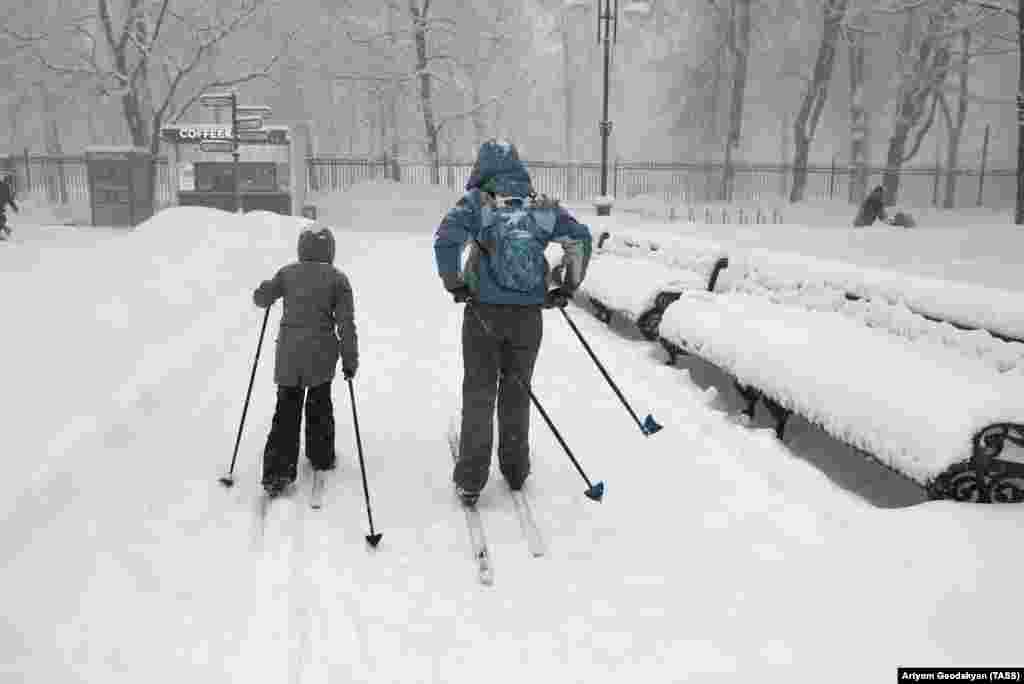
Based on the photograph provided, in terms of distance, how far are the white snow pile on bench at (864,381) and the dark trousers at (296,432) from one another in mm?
2954

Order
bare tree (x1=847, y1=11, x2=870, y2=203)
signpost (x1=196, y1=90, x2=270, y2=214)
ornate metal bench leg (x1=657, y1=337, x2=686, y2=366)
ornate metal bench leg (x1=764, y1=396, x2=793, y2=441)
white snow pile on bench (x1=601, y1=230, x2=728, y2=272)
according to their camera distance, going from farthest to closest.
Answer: bare tree (x1=847, y1=11, x2=870, y2=203) < signpost (x1=196, y1=90, x2=270, y2=214) < white snow pile on bench (x1=601, y1=230, x2=728, y2=272) < ornate metal bench leg (x1=657, y1=337, x2=686, y2=366) < ornate metal bench leg (x1=764, y1=396, x2=793, y2=441)

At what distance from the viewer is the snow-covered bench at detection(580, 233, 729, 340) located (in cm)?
807

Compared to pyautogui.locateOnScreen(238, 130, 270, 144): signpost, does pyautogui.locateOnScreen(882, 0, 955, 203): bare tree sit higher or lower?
higher

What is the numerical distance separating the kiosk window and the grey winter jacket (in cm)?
2037

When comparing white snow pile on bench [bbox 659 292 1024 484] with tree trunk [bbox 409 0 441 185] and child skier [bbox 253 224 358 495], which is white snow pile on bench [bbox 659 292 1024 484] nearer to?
child skier [bbox 253 224 358 495]

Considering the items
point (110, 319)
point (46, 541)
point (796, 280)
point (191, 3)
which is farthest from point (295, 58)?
point (46, 541)

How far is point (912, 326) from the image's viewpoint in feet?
17.4

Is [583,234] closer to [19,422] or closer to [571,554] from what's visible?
[571,554]

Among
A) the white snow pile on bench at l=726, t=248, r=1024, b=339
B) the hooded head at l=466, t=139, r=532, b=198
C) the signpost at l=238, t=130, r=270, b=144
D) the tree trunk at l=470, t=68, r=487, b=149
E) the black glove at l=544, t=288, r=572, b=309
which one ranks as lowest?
the white snow pile on bench at l=726, t=248, r=1024, b=339

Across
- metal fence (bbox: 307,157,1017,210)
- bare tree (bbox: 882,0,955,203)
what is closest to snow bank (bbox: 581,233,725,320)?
metal fence (bbox: 307,157,1017,210)

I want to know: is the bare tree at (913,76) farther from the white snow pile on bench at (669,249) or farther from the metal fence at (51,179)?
the metal fence at (51,179)

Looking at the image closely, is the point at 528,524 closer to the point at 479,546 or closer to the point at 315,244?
the point at 479,546

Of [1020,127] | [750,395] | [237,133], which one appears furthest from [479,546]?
[1020,127]

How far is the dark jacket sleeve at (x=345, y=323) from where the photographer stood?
4.46 meters
